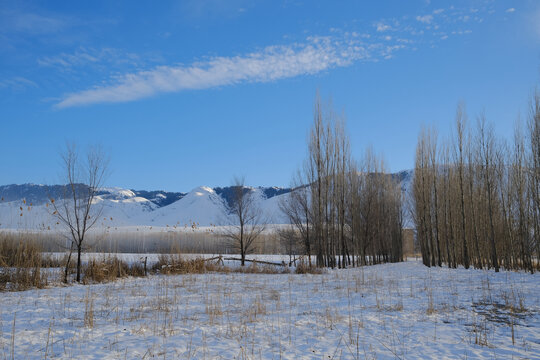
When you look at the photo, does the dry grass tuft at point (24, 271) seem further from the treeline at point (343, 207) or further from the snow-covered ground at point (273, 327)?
the treeline at point (343, 207)

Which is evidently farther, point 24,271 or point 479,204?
point 479,204

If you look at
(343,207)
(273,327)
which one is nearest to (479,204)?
(343,207)

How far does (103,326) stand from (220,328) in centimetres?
177

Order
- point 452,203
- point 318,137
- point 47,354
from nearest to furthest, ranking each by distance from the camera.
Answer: point 47,354, point 318,137, point 452,203

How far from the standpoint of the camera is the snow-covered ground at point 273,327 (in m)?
4.27

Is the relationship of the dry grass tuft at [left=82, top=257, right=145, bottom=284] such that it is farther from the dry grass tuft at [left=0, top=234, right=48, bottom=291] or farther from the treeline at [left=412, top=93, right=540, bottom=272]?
the treeline at [left=412, top=93, right=540, bottom=272]

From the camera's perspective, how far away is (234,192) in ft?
81.6

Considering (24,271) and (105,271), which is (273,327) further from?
(105,271)

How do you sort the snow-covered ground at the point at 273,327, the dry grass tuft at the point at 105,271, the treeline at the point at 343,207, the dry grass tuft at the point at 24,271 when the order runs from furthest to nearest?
the treeline at the point at 343,207, the dry grass tuft at the point at 105,271, the dry grass tuft at the point at 24,271, the snow-covered ground at the point at 273,327

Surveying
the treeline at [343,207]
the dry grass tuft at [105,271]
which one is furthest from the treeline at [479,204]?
the dry grass tuft at [105,271]

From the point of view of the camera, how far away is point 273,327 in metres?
5.45

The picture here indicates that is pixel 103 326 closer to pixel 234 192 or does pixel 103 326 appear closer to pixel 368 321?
pixel 368 321

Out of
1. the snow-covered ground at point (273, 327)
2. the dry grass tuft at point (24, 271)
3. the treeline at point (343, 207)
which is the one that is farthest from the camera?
the treeline at point (343, 207)

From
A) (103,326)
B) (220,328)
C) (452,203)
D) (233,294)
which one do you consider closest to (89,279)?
(233,294)
